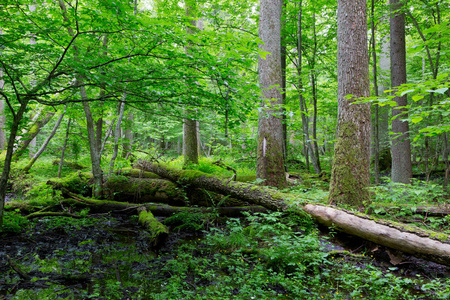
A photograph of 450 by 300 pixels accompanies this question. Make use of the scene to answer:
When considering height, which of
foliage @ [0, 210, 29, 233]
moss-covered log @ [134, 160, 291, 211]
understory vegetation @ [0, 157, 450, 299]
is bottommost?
understory vegetation @ [0, 157, 450, 299]

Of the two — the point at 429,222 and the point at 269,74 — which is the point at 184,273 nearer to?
the point at 429,222

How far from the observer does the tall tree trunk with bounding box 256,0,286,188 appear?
24.0 feet

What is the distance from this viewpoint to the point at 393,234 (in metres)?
3.92

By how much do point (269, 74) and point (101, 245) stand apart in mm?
6016

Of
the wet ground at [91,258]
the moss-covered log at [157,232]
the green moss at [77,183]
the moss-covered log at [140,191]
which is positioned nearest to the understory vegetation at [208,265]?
the wet ground at [91,258]

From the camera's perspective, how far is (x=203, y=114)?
5.58 meters

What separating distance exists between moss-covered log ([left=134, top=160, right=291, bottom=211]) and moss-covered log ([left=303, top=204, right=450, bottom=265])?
1018 mm

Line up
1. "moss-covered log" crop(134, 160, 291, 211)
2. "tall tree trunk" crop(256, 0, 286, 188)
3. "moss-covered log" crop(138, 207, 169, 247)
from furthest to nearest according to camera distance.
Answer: "tall tree trunk" crop(256, 0, 286, 188)
"moss-covered log" crop(134, 160, 291, 211)
"moss-covered log" crop(138, 207, 169, 247)

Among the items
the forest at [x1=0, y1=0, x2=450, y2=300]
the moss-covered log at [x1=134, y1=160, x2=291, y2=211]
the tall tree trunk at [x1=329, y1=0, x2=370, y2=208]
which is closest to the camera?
the forest at [x1=0, y1=0, x2=450, y2=300]

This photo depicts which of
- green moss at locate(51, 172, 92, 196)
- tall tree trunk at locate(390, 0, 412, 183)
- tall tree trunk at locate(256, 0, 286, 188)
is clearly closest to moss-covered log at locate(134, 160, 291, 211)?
tall tree trunk at locate(256, 0, 286, 188)

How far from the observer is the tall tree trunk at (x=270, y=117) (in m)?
7.32

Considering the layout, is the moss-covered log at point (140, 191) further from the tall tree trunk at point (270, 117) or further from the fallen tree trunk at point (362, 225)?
the tall tree trunk at point (270, 117)

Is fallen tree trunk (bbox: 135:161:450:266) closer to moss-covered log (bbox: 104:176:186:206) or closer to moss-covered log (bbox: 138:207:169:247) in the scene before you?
moss-covered log (bbox: 104:176:186:206)

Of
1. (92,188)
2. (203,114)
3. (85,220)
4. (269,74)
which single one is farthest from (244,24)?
(85,220)
